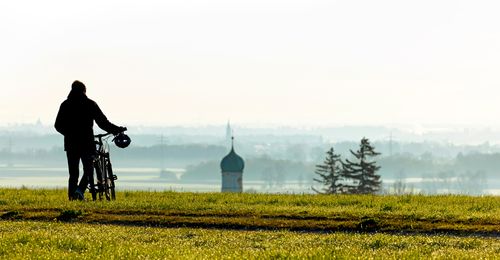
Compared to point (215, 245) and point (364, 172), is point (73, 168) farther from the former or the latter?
point (364, 172)

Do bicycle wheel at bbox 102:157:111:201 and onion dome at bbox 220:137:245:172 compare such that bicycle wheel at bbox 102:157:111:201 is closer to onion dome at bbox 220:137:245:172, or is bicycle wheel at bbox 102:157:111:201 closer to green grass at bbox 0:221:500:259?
green grass at bbox 0:221:500:259

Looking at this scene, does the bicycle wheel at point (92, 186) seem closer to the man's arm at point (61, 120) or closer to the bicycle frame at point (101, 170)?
the bicycle frame at point (101, 170)

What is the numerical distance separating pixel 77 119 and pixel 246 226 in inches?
289

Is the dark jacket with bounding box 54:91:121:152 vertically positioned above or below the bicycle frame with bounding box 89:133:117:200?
above

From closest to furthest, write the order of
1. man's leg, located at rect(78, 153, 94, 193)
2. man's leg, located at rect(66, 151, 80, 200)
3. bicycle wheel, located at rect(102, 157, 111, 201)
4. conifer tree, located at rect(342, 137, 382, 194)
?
man's leg, located at rect(66, 151, 80, 200), man's leg, located at rect(78, 153, 94, 193), bicycle wheel, located at rect(102, 157, 111, 201), conifer tree, located at rect(342, 137, 382, 194)

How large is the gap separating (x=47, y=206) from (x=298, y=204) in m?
6.79

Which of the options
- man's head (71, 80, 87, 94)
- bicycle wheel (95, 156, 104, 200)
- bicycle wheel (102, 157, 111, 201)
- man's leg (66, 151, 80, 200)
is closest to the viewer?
man's head (71, 80, 87, 94)

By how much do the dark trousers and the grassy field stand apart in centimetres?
69

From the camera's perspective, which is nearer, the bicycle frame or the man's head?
the man's head

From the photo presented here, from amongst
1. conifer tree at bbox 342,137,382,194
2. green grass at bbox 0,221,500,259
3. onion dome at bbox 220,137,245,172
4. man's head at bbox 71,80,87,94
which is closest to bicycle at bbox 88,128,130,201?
man's head at bbox 71,80,87,94

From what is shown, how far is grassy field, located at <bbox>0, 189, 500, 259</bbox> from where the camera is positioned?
1459 cm

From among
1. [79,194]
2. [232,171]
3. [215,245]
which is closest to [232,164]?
[232,171]

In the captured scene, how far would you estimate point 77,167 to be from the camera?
1035 inches

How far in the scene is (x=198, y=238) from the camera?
17.2m
